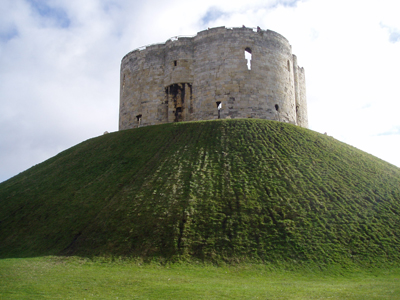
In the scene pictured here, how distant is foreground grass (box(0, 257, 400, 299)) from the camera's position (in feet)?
42.8

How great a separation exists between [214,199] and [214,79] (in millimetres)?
16297

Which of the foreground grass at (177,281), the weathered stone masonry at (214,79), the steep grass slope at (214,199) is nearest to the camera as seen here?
the foreground grass at (177,281)

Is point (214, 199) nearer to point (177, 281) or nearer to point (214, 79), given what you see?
point (177, 281)

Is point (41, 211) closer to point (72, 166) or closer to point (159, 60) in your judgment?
point (72, 166)

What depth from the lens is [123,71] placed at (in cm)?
4212

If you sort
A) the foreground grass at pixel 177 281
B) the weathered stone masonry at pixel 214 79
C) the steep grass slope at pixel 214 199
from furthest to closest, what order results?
the weathered stone masonry at pixel 214 79 → the steep grass slope at pixel 214 199 → the foreground grass at pixel 177 281

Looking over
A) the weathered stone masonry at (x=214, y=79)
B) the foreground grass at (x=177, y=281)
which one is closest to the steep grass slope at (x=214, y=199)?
the foreground grass at (x=177, y=281)

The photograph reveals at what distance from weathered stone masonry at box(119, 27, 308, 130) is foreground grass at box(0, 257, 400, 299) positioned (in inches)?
768

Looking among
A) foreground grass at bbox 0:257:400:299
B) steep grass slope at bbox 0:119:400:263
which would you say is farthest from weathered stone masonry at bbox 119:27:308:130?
foreground grass at bbox 0:257:400:299

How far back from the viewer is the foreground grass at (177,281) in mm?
13039

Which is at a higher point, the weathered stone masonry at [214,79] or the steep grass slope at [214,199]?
the weathered stone masonry at [214,79]

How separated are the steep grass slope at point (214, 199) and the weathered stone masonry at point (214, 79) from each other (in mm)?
3070

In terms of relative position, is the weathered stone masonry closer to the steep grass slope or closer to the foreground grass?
the steep grass slope

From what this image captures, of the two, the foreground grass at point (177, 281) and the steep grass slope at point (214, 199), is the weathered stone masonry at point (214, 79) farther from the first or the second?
the foreground grass at point (177, 281)
